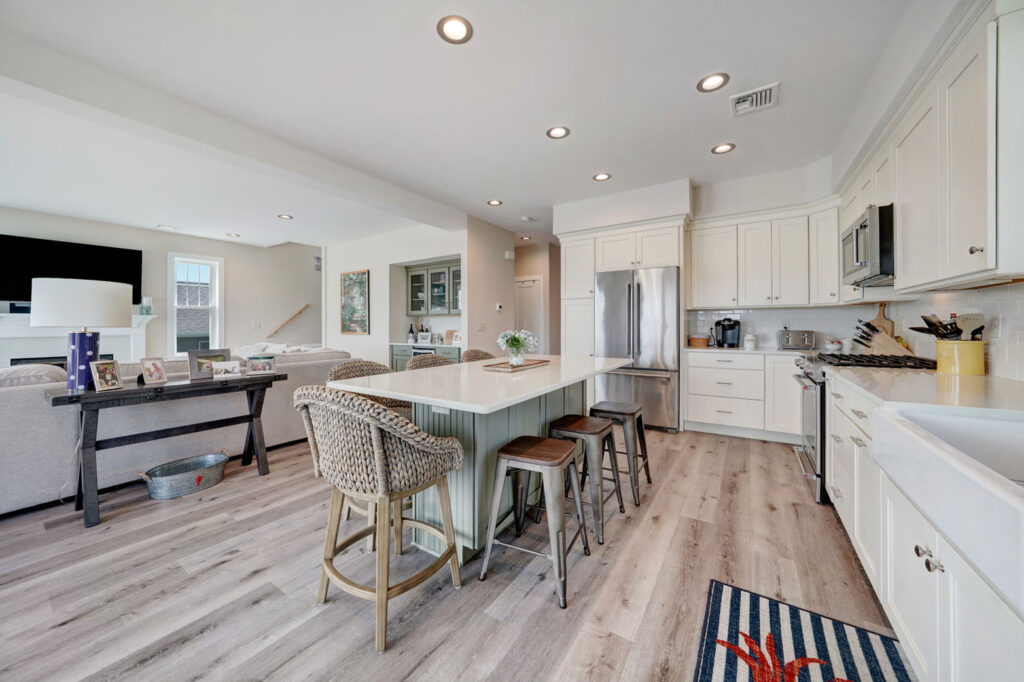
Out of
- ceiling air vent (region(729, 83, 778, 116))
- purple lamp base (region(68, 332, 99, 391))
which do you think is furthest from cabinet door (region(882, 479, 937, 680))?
purple lamp base (region(68, 332, 99, 391))

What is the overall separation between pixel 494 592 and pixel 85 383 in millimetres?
2729

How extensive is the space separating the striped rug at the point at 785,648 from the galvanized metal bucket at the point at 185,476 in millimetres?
3056

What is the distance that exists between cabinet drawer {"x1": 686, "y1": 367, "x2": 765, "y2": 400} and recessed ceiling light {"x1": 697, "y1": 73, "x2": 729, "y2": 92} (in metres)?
2.53

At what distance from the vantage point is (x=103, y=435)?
2.54m

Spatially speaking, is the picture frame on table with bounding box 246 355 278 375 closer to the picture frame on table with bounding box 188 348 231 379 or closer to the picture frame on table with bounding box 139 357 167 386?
the picture frame on table with bounding box 188 348 231 379

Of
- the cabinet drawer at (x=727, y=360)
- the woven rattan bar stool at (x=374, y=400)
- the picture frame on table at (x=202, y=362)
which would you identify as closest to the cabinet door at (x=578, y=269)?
the cabinet drawer at (x=727, y=360)

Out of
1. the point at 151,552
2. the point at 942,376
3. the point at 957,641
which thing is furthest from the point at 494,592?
the point at 942,376

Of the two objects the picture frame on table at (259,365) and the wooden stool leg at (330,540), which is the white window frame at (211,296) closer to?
the picture frame on table at (259,365)

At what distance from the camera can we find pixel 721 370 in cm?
386

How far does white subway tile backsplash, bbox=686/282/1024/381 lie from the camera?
168 cm

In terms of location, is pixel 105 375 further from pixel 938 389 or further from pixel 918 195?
pixel 918 195

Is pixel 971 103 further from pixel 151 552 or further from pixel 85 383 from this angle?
pixel 85 383

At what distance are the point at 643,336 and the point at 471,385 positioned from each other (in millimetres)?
2841

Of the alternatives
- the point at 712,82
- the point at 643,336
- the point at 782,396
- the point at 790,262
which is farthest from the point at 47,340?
the point at 790,262
